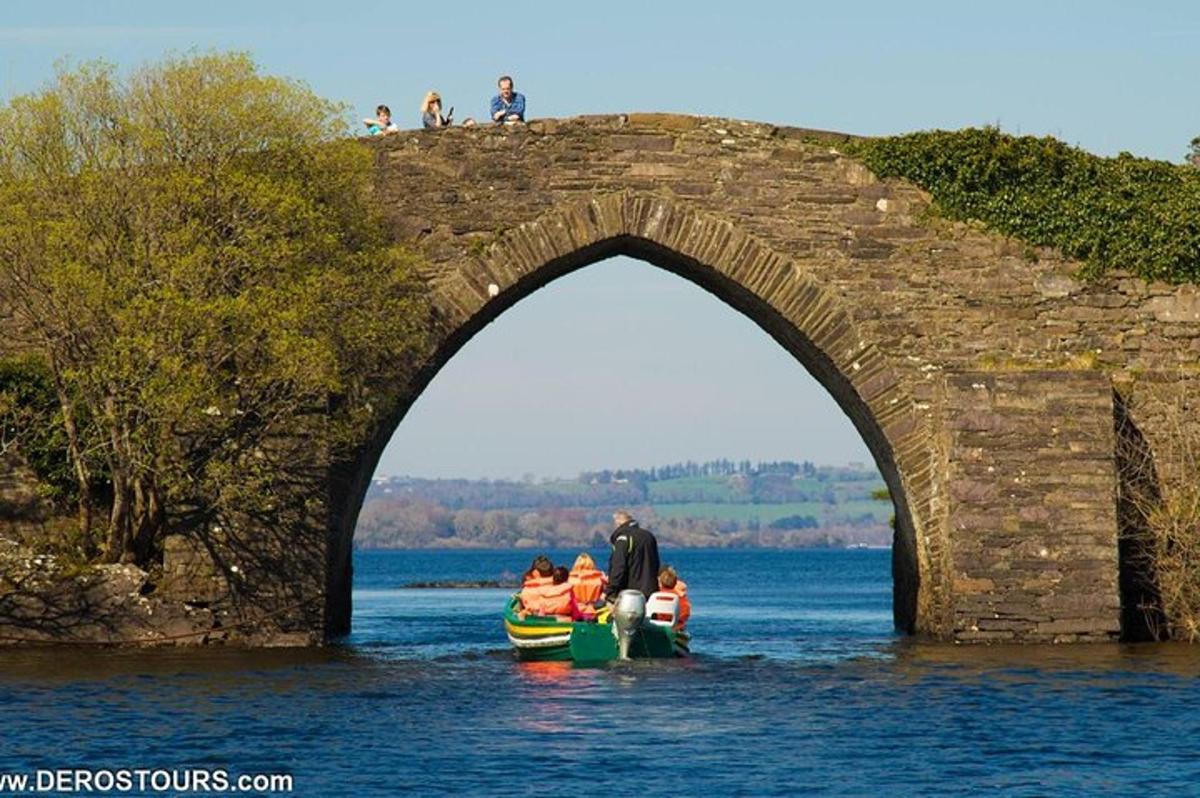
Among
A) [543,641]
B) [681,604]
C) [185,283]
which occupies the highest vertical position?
[185,283]

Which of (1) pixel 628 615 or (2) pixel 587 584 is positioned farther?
(2) pixel 587 584

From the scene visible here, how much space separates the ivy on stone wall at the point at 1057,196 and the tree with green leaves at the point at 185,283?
251 inches

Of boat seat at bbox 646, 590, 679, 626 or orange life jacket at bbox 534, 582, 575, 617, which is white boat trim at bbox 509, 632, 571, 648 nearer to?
orange life jacket at bbox 534, 582, 575, 617

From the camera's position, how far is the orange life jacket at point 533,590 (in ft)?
77.2

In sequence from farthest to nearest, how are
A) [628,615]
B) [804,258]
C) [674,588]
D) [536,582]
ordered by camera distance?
[804,258]
[536,582]
[674,588]
[628,615]

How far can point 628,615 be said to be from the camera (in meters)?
22.3

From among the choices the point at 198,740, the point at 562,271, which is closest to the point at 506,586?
the point at 562,271

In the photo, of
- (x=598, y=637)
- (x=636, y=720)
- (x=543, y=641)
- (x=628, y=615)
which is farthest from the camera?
(x=543, y=641)

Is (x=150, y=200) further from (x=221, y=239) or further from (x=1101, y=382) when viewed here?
(x=1101, y=382)

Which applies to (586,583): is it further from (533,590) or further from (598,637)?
(598,637)

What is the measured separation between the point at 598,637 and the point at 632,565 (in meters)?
0.95

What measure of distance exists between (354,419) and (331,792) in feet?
34.4

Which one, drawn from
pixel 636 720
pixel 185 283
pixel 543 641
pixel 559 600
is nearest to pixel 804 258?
pixel 559 600

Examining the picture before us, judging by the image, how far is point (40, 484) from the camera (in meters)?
24.7
